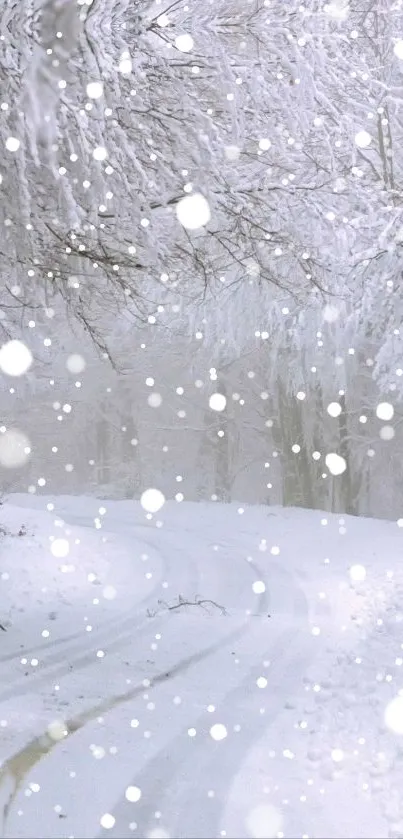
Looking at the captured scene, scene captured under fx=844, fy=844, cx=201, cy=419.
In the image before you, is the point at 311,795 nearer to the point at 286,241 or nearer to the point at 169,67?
the point at 286,241

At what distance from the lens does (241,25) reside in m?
6.67

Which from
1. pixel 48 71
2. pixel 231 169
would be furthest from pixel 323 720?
pixel 48 71

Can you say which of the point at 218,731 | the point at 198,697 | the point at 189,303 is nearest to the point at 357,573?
the point at 189,303

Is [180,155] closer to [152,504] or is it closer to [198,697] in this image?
[198,697]

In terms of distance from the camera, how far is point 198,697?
299 inches

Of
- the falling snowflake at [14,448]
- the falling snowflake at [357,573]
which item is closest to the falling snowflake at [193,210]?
the falling snowflake at [357,573]

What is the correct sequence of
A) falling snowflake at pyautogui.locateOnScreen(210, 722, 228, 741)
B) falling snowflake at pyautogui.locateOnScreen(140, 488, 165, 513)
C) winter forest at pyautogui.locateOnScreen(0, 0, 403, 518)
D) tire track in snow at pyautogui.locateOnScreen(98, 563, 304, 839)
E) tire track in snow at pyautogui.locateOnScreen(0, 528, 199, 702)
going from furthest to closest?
falling snowflake at pyautogui.locateOnScreen(140, 488, 165, 513), tire track in snow at pyautogui.locateOnScreen(0, 528, 199, 702), falling snowflake at pyautogui.locateOnScreen(210, 722, 228, 741), winter forest at pyautogui.locateOnScreen(0, 0, 403, 518), tire track in snow at pyautogui.locateOnScreen(98, 563, 304, 839)

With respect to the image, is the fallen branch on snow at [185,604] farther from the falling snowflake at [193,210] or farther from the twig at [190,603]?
the falling snowflake at [193,210]

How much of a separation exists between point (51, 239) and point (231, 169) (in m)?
1.88

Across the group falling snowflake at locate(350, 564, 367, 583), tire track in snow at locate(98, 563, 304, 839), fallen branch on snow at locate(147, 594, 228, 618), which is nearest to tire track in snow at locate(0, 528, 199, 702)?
fallen branch on snow at locate(147, 594, 228, 618)

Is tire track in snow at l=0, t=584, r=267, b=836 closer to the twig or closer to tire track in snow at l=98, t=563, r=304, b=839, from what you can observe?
tire track in snow at l=98, t=563, r=304, b=839

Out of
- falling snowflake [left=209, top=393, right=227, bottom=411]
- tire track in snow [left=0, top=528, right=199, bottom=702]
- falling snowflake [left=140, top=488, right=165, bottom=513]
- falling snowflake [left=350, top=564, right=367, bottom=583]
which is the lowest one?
tire track in snow [left=0, top=528, right=199, bottom=702]

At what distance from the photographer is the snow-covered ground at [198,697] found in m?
5.17

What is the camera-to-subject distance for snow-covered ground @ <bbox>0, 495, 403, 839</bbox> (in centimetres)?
517
